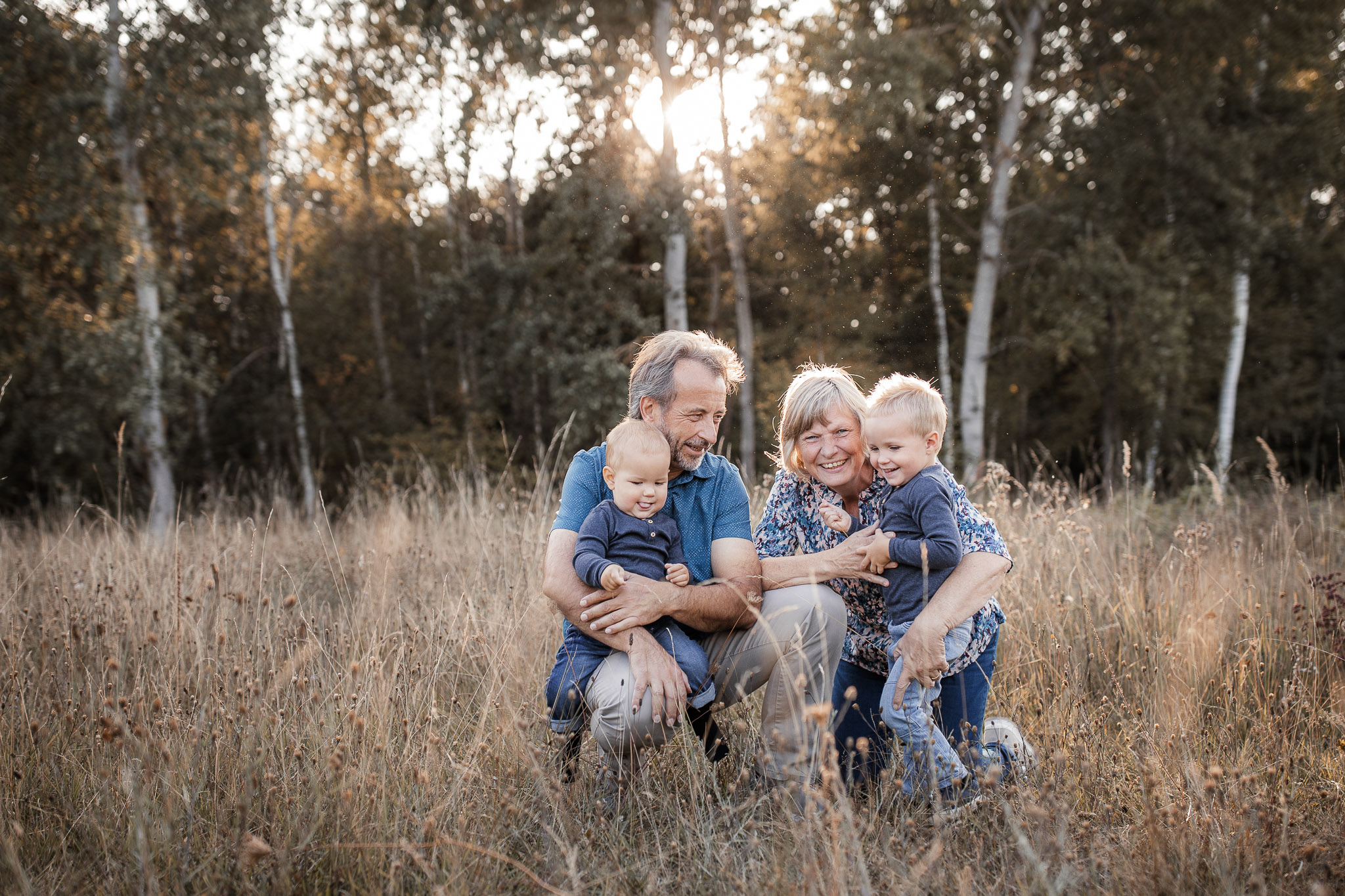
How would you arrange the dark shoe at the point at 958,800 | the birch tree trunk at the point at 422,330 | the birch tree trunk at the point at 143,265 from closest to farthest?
the dark shoe at the point at 958,800, the birch tree trunk at the point at 143,265, the birch tree trunk at the point at 422,330

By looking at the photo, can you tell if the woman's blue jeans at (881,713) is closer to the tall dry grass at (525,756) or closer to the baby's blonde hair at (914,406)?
the tall dry grass at (525,756)

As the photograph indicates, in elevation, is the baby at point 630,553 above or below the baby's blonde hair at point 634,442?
below

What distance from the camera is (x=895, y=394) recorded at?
233 centimetres

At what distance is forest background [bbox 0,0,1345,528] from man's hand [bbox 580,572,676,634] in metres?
4.78

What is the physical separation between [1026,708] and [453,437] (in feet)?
48.3

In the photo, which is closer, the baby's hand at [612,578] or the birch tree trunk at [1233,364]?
the baby's hand at [612,578]

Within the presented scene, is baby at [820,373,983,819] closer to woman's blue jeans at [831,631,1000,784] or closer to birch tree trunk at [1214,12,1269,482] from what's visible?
woman's blue jeans at [831,631,1000,784]

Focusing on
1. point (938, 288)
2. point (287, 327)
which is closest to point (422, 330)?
point (287, 327)

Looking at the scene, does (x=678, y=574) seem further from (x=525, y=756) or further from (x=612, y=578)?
(x=525, y=756)

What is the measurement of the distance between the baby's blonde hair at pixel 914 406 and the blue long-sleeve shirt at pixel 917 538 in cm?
15

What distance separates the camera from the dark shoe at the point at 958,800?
192 cm

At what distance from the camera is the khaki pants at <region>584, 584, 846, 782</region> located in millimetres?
2207

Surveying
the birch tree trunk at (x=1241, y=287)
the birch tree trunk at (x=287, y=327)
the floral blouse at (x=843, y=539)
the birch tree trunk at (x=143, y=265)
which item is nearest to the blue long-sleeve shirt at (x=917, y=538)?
the floral blouse at (x=843, y=539)

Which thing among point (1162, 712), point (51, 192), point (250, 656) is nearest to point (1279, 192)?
point (1162, 712)
